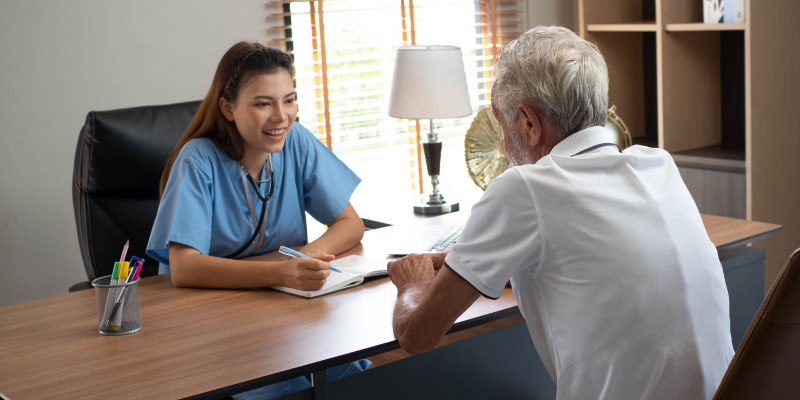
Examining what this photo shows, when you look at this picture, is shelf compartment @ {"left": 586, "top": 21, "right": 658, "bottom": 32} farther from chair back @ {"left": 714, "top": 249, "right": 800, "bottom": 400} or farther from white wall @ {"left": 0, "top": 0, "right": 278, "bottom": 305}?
chair back @ {"left": 714, "top": 249, "right": 800, "bottom": 400}

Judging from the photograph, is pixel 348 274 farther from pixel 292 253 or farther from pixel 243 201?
pixel 243 201

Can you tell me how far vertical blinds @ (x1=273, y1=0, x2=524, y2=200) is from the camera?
3.05 m

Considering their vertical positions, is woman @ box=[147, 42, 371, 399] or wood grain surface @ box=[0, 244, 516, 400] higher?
woman @ box=[147, 42, 371, 399]

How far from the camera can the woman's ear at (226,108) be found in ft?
6.10

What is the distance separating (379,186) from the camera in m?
3.36

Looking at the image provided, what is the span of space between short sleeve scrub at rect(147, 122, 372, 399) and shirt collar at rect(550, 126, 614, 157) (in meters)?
0.75

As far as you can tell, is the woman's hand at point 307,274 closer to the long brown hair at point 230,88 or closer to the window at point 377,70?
the long brown hair at point 230,88

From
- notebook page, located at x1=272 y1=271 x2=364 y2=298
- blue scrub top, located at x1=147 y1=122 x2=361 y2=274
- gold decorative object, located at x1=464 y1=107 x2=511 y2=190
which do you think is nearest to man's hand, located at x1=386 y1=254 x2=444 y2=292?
notebook page, located at x1=272 y1=271 x2=364 y2=298

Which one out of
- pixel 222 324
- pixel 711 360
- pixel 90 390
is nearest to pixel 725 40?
pixel 711 360

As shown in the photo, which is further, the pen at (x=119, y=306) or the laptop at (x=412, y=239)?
the laptop at (x=412, y=239)

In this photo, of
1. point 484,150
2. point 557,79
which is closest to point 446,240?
point 557,79

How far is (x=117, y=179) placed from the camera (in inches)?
79.0

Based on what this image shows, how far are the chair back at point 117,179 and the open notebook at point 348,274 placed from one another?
68 cm

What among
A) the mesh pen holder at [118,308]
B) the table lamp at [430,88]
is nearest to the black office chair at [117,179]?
the mesh pen holder at [118,308]
